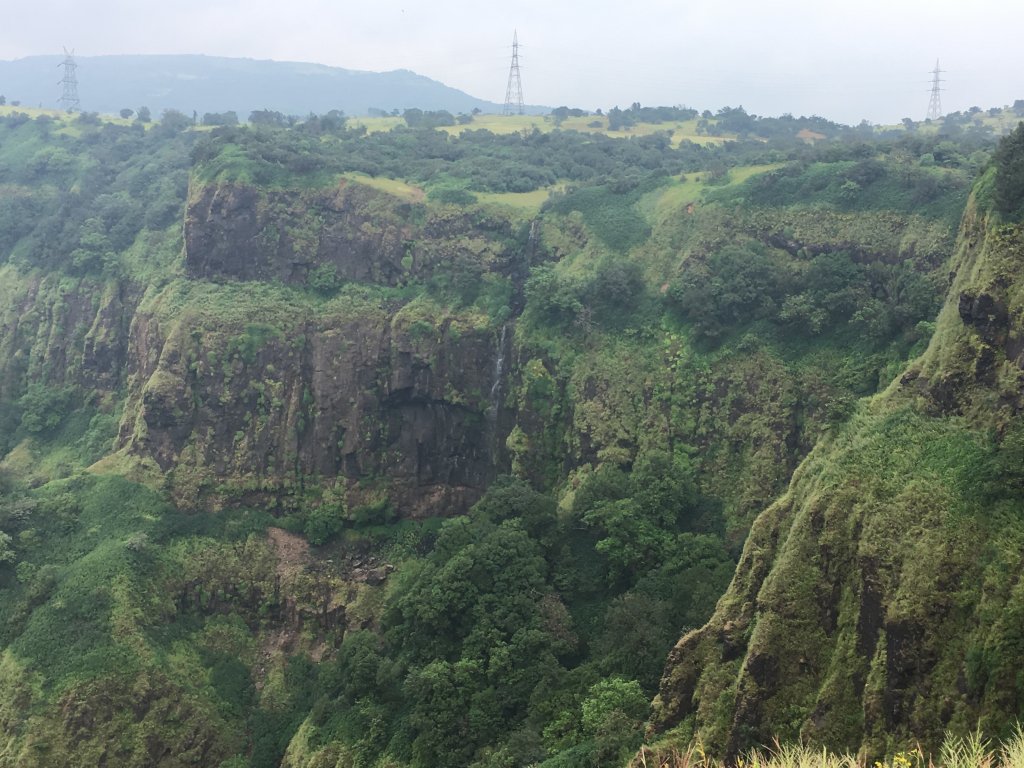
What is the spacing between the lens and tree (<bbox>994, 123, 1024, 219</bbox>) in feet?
80.4

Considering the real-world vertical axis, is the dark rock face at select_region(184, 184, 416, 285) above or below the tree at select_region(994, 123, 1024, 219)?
below

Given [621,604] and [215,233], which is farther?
[215,233]

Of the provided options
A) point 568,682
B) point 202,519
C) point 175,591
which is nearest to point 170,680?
point 175,591

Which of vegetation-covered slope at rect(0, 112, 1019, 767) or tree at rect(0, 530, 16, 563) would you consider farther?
tree at rect(0, 530, 16, 563)

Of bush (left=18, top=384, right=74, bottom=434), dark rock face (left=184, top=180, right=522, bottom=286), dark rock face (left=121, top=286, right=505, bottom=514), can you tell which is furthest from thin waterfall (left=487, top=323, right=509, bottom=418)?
bush (left=18, top=384, right=74, bottom=434)

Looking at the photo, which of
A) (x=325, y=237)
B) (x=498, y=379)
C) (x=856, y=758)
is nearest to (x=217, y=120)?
(x=325, y=237)

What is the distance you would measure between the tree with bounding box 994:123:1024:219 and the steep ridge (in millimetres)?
1066

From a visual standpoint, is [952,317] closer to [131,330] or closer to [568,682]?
[568,682]

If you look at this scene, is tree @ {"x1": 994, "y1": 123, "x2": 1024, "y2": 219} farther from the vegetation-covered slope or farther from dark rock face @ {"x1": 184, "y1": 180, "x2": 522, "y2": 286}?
dark rock face @ {"x1": 184, "y1": 180, "x2": 522, "y2": 286}

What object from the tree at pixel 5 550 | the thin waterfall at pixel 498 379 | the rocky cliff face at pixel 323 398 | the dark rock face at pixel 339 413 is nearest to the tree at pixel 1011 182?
the thin waterfall at pixel 498 379

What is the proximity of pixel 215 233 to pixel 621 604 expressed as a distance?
36472mm

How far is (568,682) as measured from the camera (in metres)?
27.1

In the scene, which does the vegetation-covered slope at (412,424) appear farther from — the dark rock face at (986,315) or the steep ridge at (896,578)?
the dark rock face at (986,315)

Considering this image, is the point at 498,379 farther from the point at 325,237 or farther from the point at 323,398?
the point at 325,237
